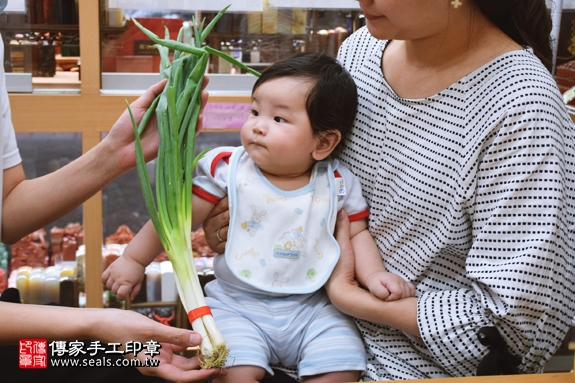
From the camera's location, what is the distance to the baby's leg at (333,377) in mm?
1468

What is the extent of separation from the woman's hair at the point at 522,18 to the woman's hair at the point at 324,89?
354mm

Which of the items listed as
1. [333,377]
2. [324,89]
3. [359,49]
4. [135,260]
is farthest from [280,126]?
[333,377]

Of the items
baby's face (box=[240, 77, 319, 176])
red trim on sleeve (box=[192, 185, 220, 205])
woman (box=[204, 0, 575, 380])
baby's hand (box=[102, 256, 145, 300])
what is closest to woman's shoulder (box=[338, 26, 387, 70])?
woman (box=[204, 0, 575, 380])

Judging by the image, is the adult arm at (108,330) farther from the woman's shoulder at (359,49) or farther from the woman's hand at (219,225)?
the woman's shoulder at (359,49)

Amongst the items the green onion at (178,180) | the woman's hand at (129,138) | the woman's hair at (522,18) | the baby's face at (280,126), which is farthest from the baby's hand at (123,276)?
the woman's hair at (522,18)

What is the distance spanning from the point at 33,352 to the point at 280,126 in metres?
0.72

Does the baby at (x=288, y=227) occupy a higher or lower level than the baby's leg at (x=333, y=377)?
higher

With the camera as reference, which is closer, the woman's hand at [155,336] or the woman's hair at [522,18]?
the woman's hand at [155,336]

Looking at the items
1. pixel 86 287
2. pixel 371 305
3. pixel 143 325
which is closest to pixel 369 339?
pixel 371 305

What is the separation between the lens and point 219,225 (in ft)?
5.25

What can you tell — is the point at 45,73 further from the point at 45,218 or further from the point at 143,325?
the point at 143,325

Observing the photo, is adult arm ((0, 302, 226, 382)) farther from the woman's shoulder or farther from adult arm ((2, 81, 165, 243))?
the woman's shoulder

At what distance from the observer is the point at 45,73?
2.70 meters

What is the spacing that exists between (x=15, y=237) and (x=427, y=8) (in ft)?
3.85
